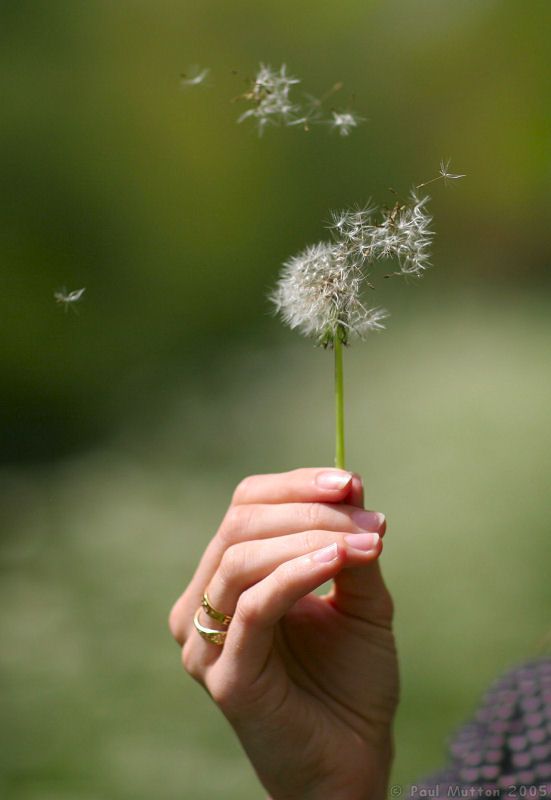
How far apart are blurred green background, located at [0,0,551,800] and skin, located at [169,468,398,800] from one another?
1230 millimetres

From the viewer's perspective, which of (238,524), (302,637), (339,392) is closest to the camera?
(339,392)

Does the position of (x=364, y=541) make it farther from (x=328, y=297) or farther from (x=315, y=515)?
(x=328, y=297)

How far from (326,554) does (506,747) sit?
32cm

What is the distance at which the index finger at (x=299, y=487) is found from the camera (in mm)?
649

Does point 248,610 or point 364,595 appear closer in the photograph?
point 248,610

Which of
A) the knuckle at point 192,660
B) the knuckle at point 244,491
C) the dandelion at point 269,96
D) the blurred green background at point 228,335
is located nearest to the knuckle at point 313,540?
the knuckle at point 244,491

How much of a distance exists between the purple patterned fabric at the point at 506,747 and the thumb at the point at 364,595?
0.44 ft

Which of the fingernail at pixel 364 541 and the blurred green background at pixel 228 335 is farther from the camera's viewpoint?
the blurred green background at pixel 228 335

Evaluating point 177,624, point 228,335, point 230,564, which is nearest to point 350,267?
point 230,564

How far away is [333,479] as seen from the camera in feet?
2.13

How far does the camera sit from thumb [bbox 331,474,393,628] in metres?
0.78

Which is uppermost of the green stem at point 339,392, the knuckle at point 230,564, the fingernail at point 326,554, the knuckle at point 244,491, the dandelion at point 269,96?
the dandelion at point 269,96

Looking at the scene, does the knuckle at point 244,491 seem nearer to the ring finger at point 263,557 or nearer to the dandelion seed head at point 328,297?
the ring finger at point 263,557

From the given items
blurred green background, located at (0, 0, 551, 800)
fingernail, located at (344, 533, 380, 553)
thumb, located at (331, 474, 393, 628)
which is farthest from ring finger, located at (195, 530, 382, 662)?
blurred green background, located at (0, 0, 551, 800)
